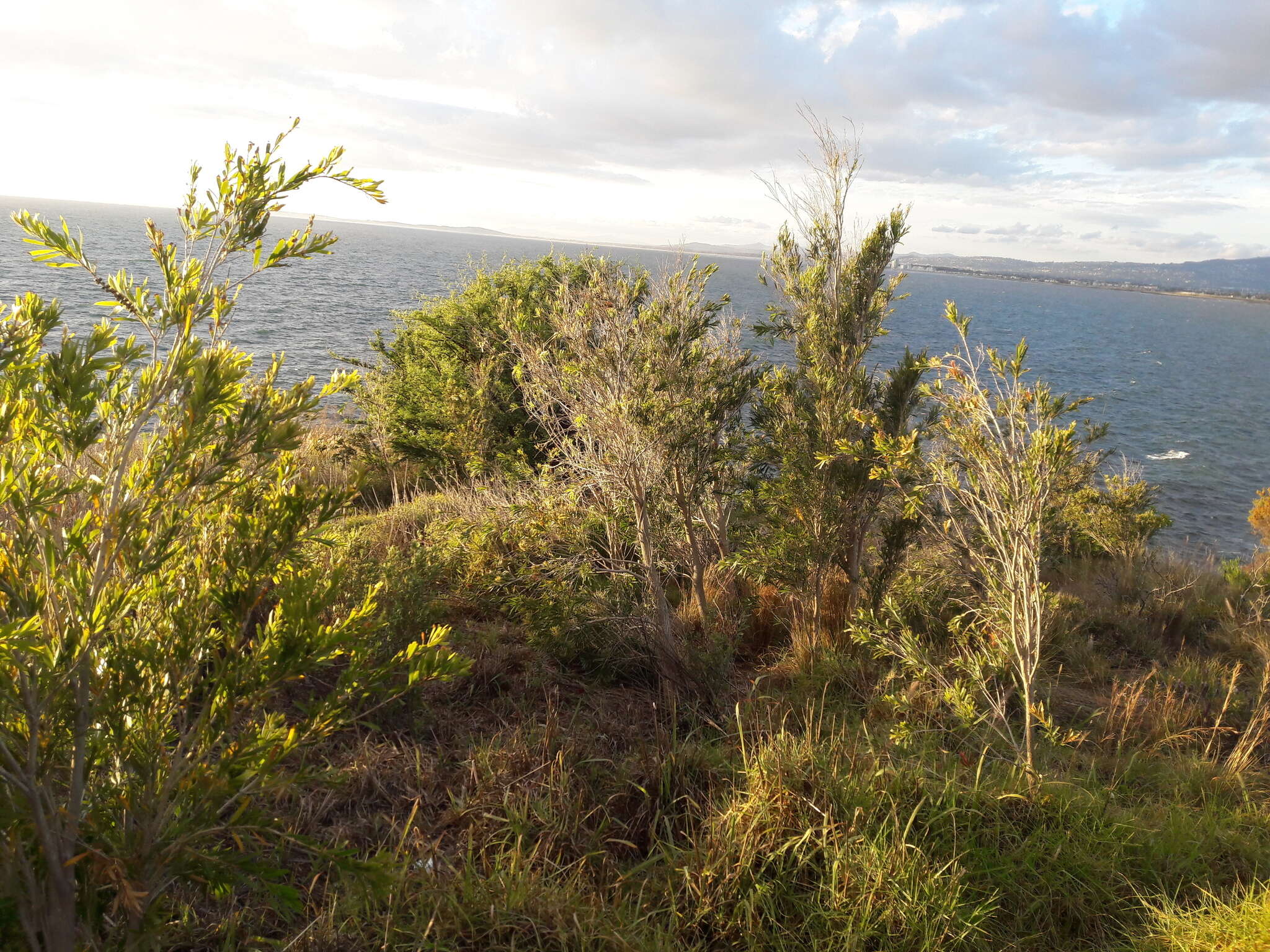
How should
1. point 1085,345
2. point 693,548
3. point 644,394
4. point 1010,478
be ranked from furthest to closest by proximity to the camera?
point 1085,345 → point 693,548 → point 644,394 → point 1010,478

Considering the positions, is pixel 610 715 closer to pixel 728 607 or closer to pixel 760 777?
pixel 760 777

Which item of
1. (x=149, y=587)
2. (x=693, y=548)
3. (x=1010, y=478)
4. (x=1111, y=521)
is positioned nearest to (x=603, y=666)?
(x=693, y=548)

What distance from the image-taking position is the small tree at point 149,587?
2010 millimetres

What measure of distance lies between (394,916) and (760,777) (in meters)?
1.79

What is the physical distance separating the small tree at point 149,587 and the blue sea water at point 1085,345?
18.2ft

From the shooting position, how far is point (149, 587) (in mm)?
2252

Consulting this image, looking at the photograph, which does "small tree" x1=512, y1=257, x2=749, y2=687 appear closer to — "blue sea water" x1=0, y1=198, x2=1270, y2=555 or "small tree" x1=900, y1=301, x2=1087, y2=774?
"blue sea water" x1=0, y1=198, x2=1270, y2=555

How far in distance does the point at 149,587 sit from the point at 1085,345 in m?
83.7

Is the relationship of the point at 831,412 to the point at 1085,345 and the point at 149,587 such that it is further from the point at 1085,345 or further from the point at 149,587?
the point at 1085,345

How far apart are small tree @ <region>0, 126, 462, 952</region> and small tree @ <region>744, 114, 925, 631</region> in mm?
4775

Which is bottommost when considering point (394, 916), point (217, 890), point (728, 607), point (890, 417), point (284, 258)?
point (728, 607)

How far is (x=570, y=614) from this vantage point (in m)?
6.22

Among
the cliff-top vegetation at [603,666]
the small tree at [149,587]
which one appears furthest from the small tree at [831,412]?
the small tree at [149,587]

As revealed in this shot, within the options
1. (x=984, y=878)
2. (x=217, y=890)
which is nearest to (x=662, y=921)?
(x=984, y=878)
